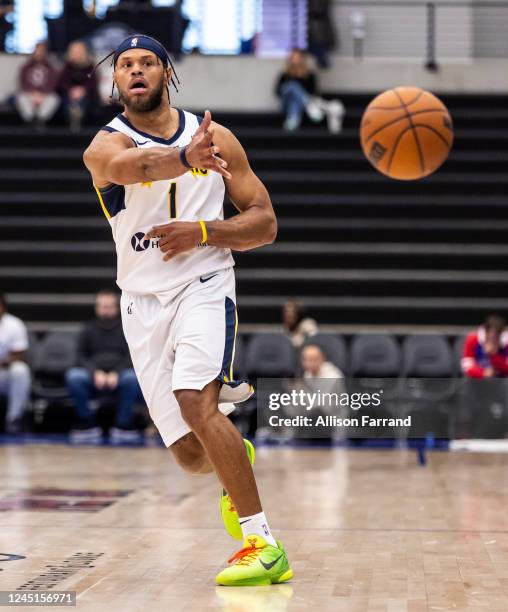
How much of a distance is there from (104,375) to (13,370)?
866 mm

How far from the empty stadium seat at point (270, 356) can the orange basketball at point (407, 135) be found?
180 inches

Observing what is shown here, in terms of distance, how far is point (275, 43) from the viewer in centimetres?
1712

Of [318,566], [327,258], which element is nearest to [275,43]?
[327,258]

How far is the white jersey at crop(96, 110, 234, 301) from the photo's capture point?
441 centimetres

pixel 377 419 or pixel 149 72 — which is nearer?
pixel 149 72

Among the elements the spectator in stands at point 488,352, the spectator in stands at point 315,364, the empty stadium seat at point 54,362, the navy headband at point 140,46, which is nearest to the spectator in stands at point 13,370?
the empty stadium seat at point 54,362

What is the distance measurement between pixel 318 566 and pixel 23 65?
11.4 metres

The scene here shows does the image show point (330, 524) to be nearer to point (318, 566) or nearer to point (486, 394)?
point (318, 566)

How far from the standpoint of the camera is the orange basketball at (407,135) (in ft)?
21.4

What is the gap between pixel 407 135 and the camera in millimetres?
6484

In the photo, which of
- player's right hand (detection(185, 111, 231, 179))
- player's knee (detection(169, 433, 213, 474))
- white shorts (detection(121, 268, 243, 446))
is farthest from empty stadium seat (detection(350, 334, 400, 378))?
player's right hand (detection(185, 111, 231, 179))

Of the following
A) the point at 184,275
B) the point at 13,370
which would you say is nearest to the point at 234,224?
the point at 184,275

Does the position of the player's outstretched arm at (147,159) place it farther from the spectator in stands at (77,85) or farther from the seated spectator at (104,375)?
the spectator in stands at (77,85)

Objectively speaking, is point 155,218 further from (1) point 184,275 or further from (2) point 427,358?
(2) point 427,358
